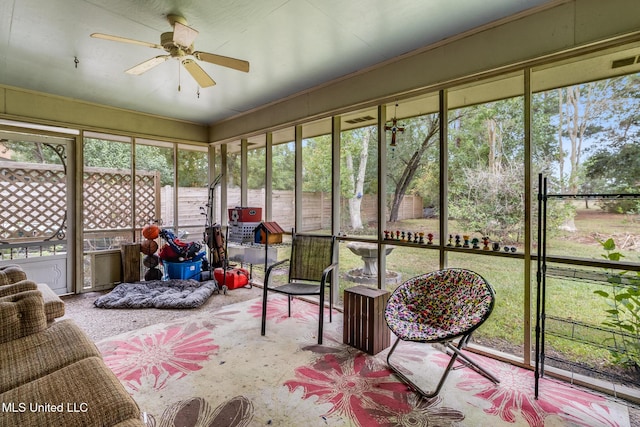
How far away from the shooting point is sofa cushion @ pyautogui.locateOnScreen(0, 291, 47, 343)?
1.68m

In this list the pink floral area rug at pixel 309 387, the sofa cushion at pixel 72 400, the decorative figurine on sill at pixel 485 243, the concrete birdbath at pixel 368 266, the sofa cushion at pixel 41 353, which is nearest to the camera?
the sofa cushion at pixel 72 400

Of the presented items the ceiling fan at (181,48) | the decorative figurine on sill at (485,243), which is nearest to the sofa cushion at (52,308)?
the ceiling fan at (181,48)

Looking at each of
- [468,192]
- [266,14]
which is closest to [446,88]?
[468,192]

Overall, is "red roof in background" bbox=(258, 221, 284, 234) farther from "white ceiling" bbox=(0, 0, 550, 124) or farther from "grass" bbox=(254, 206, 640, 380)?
"grass" bbox=(254, 206, 640, 380)

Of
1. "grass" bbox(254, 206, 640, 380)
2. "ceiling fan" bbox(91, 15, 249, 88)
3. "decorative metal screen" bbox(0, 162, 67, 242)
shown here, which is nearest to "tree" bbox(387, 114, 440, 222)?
"grass" bbox(254, 206, 640, 380)

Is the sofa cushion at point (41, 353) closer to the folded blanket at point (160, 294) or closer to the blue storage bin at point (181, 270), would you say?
the folded blanket at point (160, 294)

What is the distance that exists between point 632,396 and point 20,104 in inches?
261

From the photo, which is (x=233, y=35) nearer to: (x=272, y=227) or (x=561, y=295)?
(x=272, y=227)

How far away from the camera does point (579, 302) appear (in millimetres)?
2293

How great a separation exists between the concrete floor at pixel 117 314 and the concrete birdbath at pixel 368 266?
1495mm

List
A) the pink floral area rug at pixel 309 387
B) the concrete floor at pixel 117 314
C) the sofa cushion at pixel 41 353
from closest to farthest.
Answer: the sofa cushion at pixel 41 353 < the pink floral area rug at pixel 309 387 < the concrete floor at pixel 117 314

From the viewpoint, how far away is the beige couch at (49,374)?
109cm

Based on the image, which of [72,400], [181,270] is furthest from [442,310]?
[181,270]

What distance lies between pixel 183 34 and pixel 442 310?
281cm
